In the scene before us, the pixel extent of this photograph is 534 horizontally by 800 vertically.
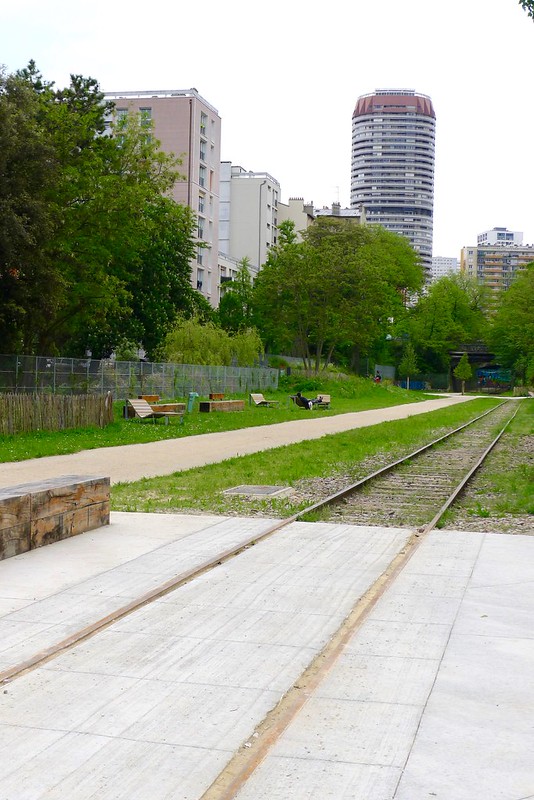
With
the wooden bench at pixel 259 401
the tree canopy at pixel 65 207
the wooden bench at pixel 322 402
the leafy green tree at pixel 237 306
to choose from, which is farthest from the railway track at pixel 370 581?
the leafy green tree at pixel 237 306

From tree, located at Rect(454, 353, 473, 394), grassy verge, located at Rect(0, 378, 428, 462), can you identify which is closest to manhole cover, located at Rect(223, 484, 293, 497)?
grassy verge, located at Rect(0, 378, 428, 462)

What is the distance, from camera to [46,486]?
9812 mm

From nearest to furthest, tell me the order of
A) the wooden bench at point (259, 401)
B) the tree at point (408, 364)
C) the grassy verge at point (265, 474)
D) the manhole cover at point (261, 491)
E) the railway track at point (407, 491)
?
the railway track at point (407, 491) < the grassy verge at point (265, 474) < the manhole cover at point (261, 491) < the wooden bench at point (259, 401) < the tree at point (408, 364)

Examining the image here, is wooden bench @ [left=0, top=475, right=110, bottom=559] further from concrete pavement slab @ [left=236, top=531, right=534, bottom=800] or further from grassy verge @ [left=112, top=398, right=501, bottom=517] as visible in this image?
Answer: concrete pavement slab @ [left=236, top=531, right=534, bottom=800]

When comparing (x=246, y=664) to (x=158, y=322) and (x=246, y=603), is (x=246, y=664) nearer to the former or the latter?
(x=246, y=603)

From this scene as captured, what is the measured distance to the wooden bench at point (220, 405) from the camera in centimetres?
3778

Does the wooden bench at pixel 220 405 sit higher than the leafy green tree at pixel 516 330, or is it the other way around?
the leafy green tree at pixel 516 330

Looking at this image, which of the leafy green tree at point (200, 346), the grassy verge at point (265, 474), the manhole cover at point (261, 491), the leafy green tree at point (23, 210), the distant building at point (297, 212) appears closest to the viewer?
the grassy verge at point (265, 474)

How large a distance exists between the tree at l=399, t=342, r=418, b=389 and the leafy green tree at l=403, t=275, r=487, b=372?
3730 mm

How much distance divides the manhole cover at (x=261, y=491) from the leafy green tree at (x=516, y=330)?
68.7 metres

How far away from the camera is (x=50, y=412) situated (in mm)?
25266

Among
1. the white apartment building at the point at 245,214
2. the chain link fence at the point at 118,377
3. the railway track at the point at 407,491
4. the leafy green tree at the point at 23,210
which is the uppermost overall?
the white apartment building at the point at 245,214

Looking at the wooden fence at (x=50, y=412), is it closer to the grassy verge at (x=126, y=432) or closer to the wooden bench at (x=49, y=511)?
the grassy verge at (x=126, y=432)

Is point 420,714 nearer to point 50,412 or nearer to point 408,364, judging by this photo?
point 50,412
